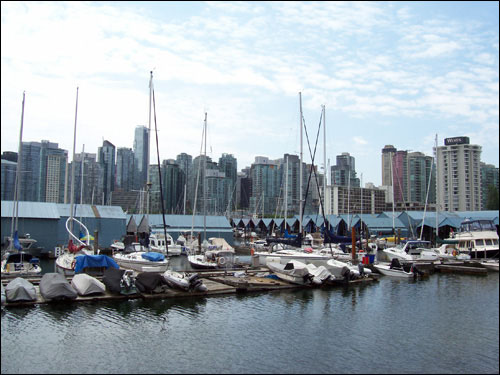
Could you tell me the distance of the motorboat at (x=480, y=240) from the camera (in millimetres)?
44981

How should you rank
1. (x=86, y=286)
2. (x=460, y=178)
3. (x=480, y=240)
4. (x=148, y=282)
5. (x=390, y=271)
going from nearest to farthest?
1. (x=86, y=286)
2. (x=148, y=282)
3. (x=390, y=271)
4. (x=480, y=240)
5. (x=460, y=178)

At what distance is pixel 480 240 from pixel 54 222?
49.9 m

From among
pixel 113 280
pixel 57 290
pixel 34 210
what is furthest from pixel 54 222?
pixel 57 290

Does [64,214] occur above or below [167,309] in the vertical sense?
above

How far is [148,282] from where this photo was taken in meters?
27.8

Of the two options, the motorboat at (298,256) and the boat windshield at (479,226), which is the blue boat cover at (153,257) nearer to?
the motorboat at (298,256)

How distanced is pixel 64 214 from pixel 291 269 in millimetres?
38008

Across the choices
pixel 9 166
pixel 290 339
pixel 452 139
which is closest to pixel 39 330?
pixel 290 339

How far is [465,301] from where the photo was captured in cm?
2433

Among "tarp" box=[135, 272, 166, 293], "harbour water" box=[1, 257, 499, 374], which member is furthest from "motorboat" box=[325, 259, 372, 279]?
"tarp" box=[135, 272, 166, 293]

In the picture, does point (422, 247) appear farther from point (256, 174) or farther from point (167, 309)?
point (256, 174)

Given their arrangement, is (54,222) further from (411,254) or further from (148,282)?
(411,254)

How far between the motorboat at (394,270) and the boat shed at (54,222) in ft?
125

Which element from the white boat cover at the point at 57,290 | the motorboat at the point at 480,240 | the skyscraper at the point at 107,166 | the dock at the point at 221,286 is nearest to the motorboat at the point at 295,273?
the dock at the point at 221,286
